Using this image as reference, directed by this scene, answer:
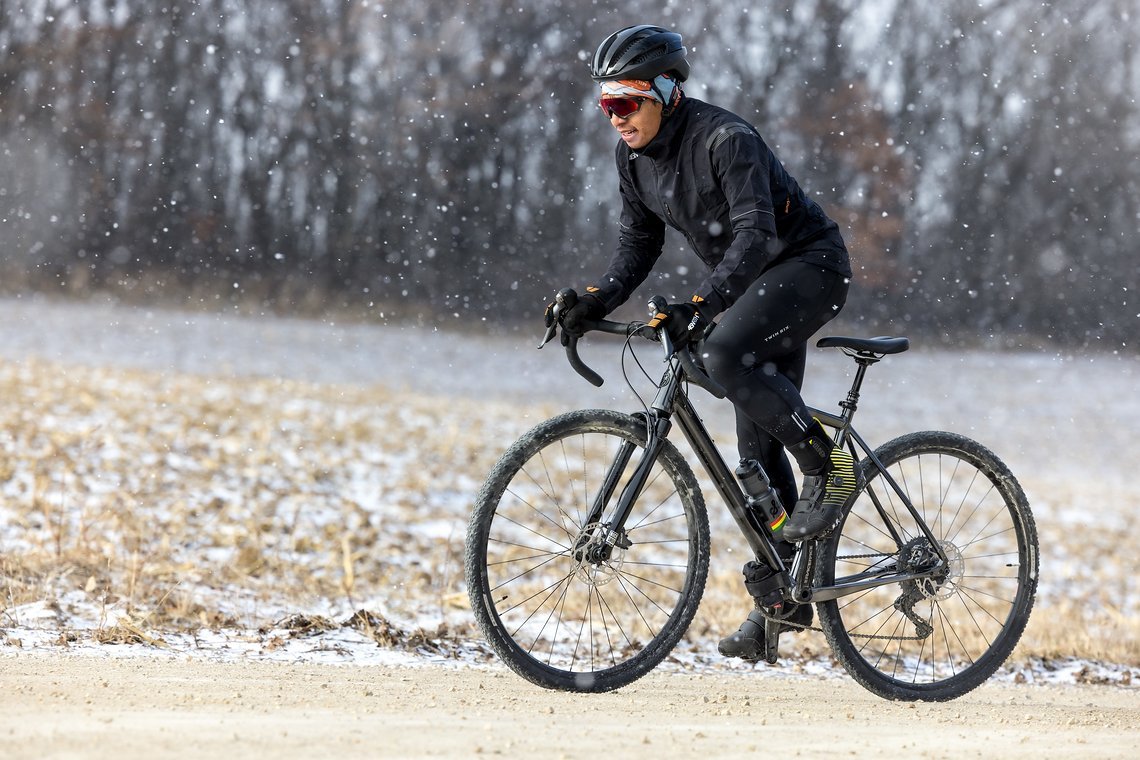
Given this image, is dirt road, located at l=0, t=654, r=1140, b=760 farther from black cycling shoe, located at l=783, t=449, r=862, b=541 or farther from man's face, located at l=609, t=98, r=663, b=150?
man's face, located at l=609, t=98, r=663, b=150

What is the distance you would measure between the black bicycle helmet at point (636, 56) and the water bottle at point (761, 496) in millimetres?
1358

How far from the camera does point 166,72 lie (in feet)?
85.8

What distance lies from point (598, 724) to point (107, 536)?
190 inches

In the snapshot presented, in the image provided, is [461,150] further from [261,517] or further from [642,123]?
[642,123]

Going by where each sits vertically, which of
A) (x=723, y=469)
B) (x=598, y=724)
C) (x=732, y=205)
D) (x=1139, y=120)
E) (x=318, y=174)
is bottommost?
(x=598, y=724)

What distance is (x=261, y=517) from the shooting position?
340 inches

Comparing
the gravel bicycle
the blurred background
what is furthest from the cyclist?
the blurred background

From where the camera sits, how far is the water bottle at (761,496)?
3.91 m

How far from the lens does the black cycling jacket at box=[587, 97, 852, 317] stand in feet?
11.8

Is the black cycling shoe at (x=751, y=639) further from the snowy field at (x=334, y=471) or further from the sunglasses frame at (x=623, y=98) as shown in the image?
the sunglasses frame at (x=623, y=98)

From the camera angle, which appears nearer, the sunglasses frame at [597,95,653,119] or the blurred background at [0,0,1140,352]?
the sunglasses frame at [597,95,653,119]

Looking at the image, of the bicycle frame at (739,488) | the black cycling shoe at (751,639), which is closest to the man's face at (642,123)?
the bicycle frame at (739,488)

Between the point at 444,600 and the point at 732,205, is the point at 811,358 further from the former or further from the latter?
the point at 732,205

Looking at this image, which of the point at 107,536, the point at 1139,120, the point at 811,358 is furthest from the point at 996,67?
the point at 107,536
